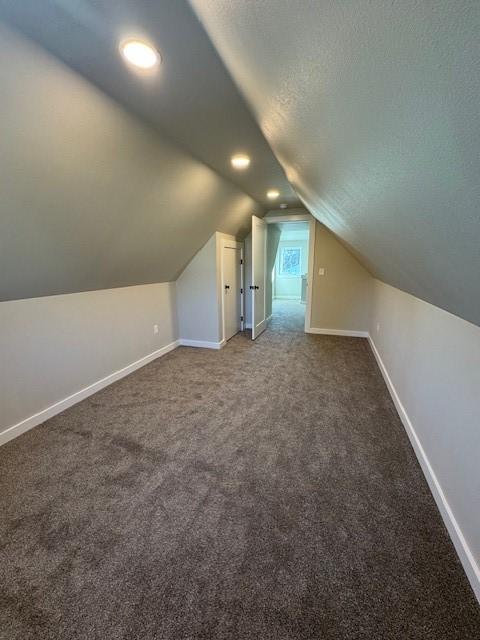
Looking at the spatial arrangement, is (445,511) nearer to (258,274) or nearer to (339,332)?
(339,332)

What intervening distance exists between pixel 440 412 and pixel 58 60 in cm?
273

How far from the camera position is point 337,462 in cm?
196

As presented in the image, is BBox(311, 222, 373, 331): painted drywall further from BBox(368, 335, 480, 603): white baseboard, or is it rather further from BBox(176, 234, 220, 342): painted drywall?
BBox(368, 335, 480, 603): white baseboard

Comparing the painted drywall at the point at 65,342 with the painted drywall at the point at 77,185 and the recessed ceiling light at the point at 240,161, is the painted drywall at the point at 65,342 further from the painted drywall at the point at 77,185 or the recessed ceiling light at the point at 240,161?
the recessed ceiling light at the point at 240,161

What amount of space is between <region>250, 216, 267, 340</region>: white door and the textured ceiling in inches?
89.9

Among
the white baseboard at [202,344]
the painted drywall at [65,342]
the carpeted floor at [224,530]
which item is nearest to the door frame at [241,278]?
the white baseboard at [202,344]

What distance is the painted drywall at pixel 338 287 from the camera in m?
4.68

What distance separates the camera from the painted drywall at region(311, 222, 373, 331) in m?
4.68

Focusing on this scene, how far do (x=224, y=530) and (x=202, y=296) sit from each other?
10.2 feet

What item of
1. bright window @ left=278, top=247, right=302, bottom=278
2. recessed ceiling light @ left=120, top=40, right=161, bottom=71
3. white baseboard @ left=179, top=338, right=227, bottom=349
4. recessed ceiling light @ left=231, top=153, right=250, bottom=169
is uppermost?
recessed ceiling light @ left=120, top=40, right=161, bottom=71

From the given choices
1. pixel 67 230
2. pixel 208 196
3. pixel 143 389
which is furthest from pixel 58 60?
pixel 143 389

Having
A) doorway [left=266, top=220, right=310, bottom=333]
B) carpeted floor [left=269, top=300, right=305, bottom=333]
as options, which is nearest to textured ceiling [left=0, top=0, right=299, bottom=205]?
carpeted floor [left=269, top=300, right=305, bottom=333]

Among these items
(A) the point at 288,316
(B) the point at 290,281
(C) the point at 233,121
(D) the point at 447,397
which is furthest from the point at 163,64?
(B) the point at 290,281

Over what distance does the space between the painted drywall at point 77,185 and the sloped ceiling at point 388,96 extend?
828 mm
